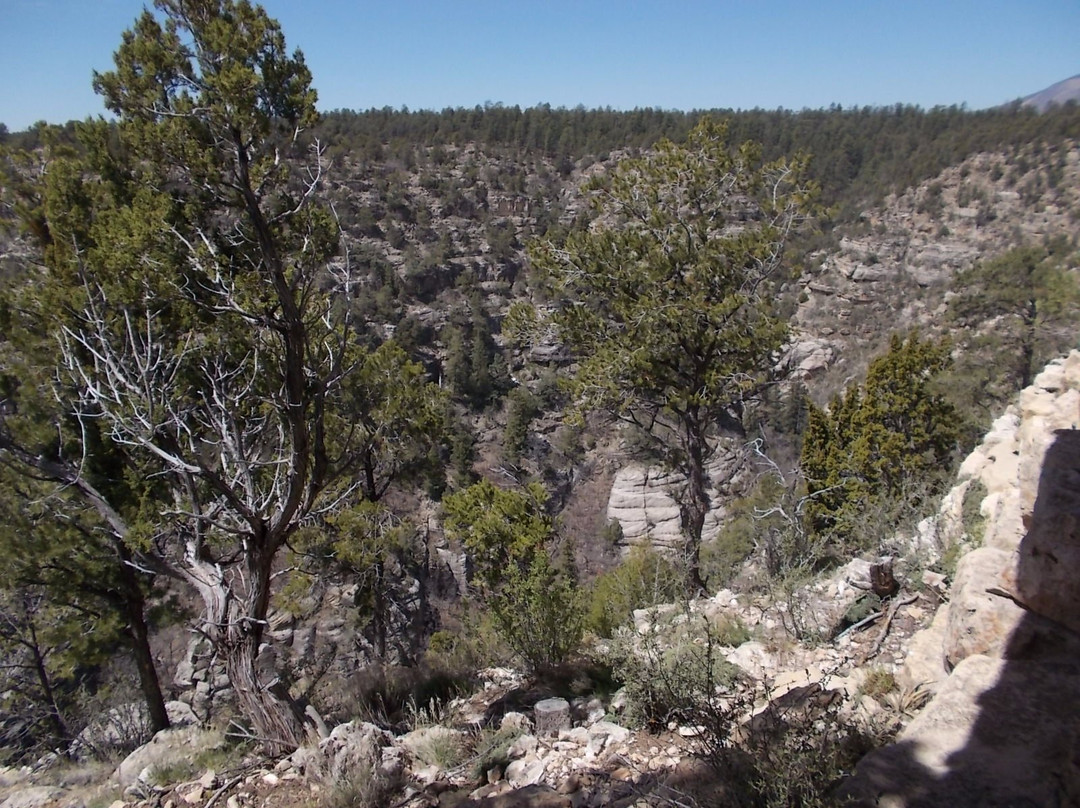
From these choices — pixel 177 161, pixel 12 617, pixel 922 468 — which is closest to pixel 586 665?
pixel 177 161

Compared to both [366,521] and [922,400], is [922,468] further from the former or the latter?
[366,521]

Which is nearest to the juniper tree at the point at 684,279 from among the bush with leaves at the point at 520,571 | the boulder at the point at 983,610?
the bush with leaves at the point at 520,571

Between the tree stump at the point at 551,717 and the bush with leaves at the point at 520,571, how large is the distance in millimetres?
1122

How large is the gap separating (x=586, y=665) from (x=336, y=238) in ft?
13.7

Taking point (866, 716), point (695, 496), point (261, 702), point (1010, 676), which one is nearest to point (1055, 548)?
→ point (1010, 676)

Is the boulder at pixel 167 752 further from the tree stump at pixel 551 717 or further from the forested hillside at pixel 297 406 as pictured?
the tree stump at pixel 551 717

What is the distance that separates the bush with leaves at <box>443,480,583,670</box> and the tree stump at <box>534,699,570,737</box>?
1.12 meters

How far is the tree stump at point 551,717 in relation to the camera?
13.6 feet

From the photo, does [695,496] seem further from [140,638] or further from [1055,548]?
[140,638]

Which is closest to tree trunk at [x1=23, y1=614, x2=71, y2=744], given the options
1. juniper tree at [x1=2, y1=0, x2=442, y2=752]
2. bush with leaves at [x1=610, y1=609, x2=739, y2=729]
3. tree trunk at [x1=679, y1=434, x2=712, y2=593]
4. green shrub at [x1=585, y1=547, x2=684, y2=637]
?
juniper tree at [x1=2, y1=0, x2=442, y2=752]

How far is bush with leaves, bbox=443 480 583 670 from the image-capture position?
5469 mm

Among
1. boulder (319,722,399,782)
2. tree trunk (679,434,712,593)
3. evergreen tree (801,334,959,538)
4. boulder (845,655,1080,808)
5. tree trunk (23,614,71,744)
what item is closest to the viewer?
boulder (845,655,1080,808)

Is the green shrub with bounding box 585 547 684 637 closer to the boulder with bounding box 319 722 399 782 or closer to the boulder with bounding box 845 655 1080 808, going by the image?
the boulder with bounding box 319 722 399 782

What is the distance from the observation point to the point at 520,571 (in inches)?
238
